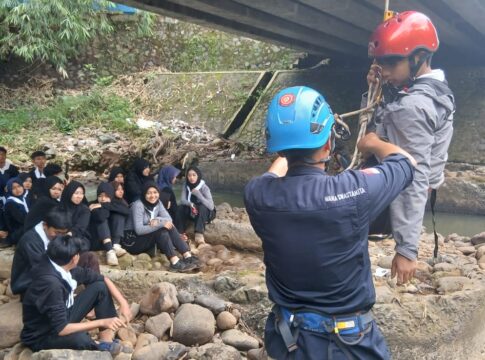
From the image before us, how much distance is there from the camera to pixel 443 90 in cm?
230

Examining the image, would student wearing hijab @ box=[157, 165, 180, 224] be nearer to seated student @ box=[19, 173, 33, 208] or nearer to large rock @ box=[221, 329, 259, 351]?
seated student @ box=[19, 173, 33, 208]

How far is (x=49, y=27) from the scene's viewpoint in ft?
47.7

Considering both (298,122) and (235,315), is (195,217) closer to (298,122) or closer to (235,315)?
(235,315)

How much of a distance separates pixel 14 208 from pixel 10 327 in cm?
233

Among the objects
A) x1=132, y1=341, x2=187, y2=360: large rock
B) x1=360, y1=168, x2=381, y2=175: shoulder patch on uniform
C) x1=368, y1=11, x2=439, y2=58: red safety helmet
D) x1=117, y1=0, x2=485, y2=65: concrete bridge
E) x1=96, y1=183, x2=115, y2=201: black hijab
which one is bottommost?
x1=132, y1=341, x2=187, y2=360: large rock

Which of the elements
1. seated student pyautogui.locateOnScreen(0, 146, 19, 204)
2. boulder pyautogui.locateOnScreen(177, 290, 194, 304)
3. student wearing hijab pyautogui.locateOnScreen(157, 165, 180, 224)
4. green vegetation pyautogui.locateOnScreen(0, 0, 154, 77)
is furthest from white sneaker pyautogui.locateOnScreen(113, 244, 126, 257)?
green vegetation pyautogui.locateOnScreen(0, 0, 154, 77)

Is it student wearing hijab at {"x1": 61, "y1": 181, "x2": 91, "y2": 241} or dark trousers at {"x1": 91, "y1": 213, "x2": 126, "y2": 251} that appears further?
dark trousers at {"x1": 91, "y1": 213, "x2": 126, "y2": 251}

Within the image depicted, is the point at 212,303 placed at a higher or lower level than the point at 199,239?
higher

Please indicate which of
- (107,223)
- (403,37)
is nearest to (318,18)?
(107,223)

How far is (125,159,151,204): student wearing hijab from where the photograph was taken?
21.0ft

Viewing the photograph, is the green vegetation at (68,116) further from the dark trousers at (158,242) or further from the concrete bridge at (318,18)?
the dark trousers at (158,242)

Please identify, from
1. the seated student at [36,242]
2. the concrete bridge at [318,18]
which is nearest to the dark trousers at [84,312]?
the seated student at [36,242]

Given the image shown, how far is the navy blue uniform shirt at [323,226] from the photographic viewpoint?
5.63ft

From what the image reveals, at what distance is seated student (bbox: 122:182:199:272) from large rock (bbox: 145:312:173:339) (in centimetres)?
153
